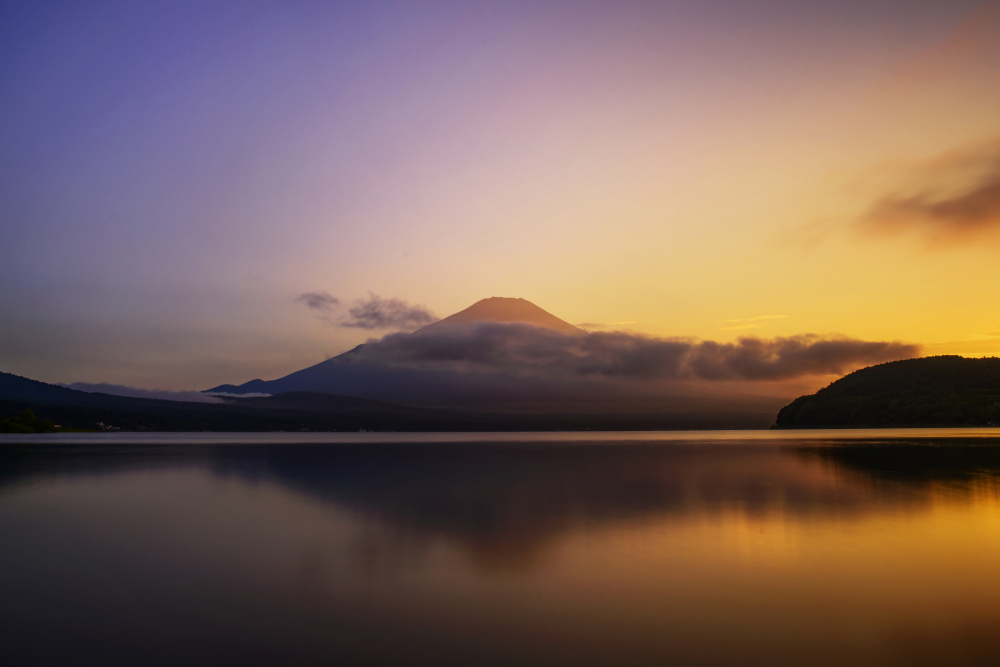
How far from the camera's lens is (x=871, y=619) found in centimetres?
975

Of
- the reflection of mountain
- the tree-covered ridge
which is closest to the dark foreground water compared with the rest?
the reflection of mountain

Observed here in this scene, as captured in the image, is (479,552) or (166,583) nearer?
(166,583)

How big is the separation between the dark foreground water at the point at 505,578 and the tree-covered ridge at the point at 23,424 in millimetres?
158575

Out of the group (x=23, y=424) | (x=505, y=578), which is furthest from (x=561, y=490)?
(x=23, y=424)

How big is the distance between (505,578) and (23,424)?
605ft

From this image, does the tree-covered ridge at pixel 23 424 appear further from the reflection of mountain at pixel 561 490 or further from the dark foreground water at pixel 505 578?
the dark foreground water at pixel 505 578

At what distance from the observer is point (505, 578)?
40.3 feet

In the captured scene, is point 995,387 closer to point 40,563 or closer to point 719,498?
point 719,498

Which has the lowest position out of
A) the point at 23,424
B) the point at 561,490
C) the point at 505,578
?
the point at 23,424

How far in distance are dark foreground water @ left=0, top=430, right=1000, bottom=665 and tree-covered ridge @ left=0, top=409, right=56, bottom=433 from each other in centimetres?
15857

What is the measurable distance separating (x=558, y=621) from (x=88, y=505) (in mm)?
21894

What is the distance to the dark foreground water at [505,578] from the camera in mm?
8477

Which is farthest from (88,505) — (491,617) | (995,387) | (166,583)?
(995,387)

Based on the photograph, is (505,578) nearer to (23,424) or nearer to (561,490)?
(561,490)
